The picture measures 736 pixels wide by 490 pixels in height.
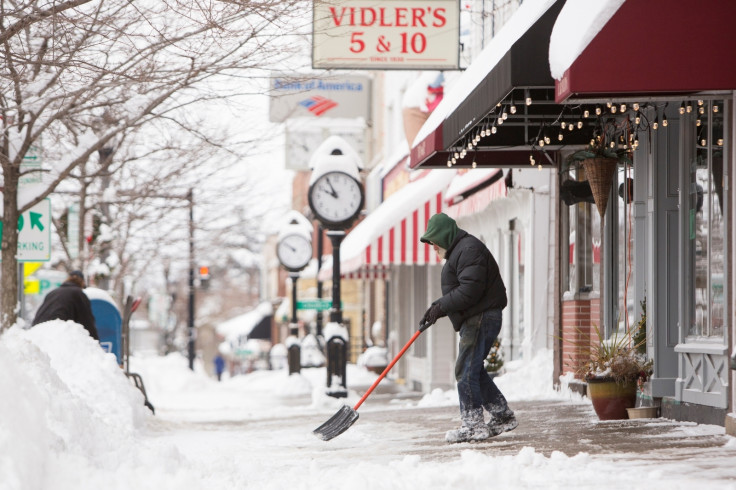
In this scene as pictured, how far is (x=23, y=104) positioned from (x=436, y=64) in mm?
5963

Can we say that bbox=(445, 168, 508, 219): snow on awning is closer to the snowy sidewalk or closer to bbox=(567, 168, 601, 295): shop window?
bbox=(567, 168, 601, 295): shop window

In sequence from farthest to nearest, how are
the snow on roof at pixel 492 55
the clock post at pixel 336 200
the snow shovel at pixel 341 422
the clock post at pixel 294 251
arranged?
the clock post at pixel 294 251
the clock post at pixel 336 200
the snow shovel at pixel 341 422
the snow on roof at pixel 492 55

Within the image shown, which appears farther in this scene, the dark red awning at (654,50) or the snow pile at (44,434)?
the dark red awning at (654,50)

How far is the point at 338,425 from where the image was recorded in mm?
10266

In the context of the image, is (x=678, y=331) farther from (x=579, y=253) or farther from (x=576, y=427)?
(x=579, y=253)

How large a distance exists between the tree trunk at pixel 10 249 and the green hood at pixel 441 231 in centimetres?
651

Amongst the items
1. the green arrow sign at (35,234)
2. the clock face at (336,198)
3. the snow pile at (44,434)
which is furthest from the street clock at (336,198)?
the snow pile at (44,434)

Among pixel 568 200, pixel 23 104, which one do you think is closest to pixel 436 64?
pixel 568 200

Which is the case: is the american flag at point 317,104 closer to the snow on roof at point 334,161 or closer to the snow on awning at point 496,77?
the snow on roof at point 334,161

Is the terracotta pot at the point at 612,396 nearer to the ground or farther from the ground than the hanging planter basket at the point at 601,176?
nearer to the ground

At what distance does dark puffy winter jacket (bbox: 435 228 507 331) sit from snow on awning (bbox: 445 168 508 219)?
6490mm

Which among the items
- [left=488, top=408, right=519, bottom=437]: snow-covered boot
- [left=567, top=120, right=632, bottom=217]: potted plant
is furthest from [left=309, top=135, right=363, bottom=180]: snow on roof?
[left=488, top=408, right=519, bottom=437]: snow-covered boot

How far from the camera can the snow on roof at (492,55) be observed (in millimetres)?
9688

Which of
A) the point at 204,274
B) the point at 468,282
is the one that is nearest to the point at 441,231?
the point at 468,282
